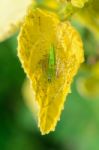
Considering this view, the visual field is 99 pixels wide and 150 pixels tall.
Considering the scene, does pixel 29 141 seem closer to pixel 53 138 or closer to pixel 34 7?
pixel 53 138

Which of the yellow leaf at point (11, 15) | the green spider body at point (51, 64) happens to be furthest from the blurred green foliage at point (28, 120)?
the green spider body at point (51, 64)

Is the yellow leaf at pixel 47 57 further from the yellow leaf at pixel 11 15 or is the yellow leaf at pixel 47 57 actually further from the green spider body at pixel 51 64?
the yellow leaf at pixel 11 15

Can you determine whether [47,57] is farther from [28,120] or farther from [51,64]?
[28,120]

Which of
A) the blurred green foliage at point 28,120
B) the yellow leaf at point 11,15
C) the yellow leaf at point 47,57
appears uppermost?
the yellow leaf at point 47,57

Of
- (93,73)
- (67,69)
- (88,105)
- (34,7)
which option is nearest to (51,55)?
(67,69)

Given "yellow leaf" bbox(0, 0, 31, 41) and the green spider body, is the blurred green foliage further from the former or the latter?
the green spider body

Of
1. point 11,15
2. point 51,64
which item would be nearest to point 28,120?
Result: point 11,15
